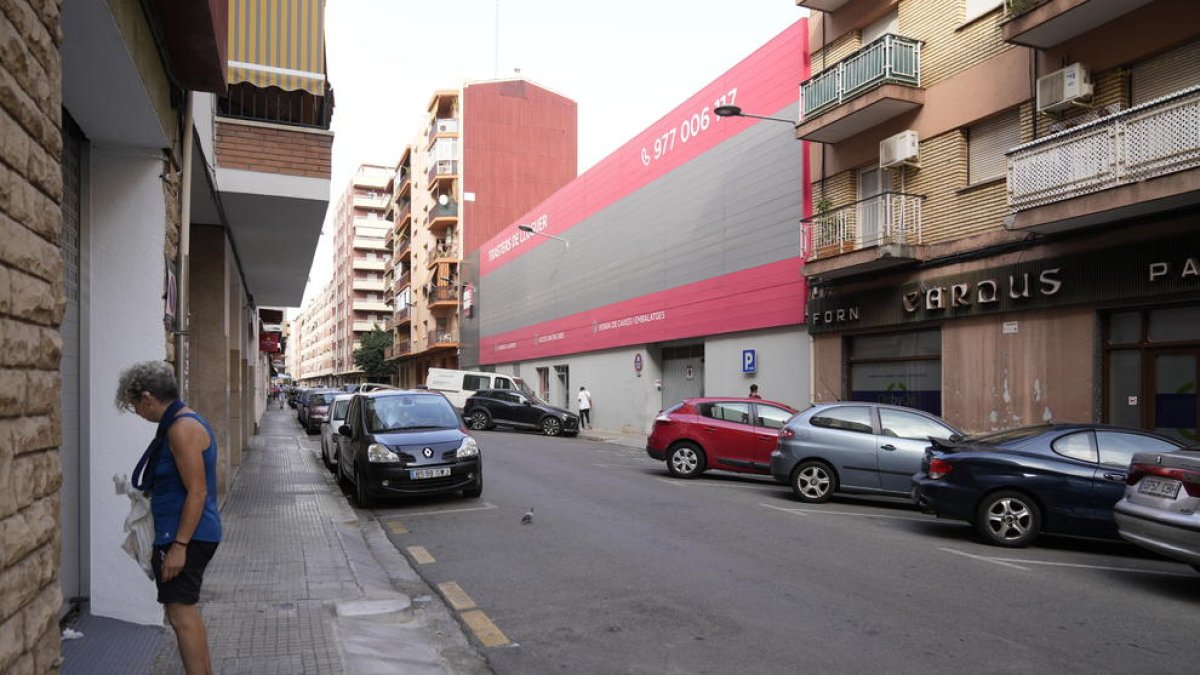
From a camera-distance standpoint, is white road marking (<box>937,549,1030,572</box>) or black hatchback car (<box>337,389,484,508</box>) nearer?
white road marking (<box>937,549,1030,572</box>)

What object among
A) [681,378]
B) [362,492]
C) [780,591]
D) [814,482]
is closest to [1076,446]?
[814,482]

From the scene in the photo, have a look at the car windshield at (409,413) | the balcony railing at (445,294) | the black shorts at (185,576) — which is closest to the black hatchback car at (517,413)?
the car windshield at (409,413)

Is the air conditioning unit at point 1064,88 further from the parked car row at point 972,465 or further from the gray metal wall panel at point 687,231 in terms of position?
the gray metal wall panel at point 687,231

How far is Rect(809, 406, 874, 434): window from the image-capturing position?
11.5 m

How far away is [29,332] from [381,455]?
829 cm

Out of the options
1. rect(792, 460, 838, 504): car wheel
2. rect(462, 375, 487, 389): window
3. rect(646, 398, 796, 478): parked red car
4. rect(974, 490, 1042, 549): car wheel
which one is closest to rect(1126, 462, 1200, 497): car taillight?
rect(974, 490, 1042, 549): car wheel

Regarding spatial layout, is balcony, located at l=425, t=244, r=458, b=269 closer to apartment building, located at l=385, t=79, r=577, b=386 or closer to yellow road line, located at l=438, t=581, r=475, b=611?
apartment building, located at l=385, t=79, r=577, b=386

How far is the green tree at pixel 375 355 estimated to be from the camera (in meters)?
73.5

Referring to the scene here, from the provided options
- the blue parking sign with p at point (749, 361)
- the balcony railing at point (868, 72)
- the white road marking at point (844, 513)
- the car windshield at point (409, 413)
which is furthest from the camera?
the blue parking sign with p at point (749, 361)

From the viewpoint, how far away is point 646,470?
52.0 feet

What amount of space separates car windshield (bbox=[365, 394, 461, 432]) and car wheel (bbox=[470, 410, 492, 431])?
51.2 feet

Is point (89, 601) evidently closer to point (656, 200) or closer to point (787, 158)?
point (787, 158)

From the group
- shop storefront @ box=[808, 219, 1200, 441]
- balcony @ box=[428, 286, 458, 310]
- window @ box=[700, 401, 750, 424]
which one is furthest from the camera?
balcony @ box=[428, 286, 458, 310]

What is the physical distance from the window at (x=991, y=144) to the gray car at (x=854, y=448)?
222 inches
